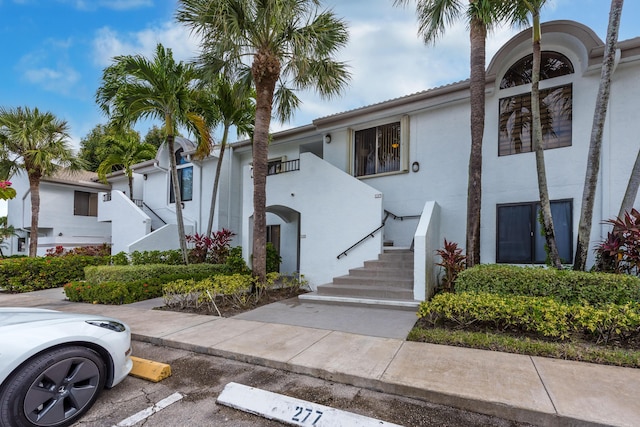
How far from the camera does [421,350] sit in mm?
4422

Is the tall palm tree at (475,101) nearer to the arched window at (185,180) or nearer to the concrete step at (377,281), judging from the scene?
the concrete step at (377,281)

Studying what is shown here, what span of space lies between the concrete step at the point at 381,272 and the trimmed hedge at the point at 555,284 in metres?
1.74

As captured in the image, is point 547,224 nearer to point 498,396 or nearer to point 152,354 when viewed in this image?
point 498,396

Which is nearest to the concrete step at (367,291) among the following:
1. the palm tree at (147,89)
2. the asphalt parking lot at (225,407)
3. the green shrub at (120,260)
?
the asphalt parking lot at (225,407)

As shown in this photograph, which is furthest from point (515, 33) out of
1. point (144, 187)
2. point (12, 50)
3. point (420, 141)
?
point (144, 187)

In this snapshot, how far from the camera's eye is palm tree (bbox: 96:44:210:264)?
9148mm

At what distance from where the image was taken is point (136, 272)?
30.2 ft

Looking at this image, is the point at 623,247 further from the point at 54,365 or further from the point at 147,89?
the point at 147,89

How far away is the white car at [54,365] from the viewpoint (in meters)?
2.67

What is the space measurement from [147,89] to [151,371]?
8.32m

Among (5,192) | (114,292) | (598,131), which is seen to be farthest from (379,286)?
(5,192)

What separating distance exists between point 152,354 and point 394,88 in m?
9.68

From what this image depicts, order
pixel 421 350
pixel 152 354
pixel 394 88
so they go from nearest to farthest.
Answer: pixel 421 350 → pixel 152 354 → pixel 394 88

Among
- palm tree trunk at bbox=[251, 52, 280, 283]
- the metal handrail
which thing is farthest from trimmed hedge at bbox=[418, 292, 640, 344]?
palm tree trunk at bbox=[251, 52, 280, 283]
